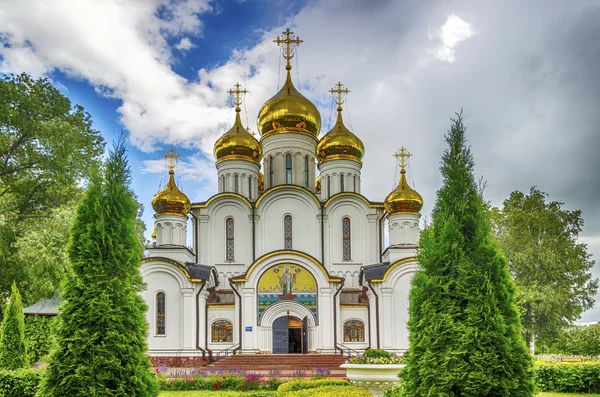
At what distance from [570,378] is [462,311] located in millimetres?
8938

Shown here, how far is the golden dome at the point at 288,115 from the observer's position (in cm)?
2828

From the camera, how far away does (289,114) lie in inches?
1113

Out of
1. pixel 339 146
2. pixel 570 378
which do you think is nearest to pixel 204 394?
pixel 570 378

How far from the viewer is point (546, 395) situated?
13.7 meters

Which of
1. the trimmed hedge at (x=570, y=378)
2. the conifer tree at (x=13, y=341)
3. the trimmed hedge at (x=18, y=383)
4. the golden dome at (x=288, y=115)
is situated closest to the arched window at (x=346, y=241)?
the golden dome at (x=288, y=115)

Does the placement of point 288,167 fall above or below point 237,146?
below

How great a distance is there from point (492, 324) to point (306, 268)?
17259mm

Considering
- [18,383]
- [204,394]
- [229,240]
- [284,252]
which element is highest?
[229,240]

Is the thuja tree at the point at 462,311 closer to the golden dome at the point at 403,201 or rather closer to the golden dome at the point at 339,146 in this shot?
the golden dome at the point at 403,201

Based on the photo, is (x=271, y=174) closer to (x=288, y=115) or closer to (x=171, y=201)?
(x=288, y=115)

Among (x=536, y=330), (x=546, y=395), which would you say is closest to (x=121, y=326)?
(x=546, y=395)

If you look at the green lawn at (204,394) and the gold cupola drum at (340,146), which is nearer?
the green lawn at (204,394)

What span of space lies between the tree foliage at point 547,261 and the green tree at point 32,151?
19.8 metres

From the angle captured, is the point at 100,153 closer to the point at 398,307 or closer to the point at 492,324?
the point at 398,307
